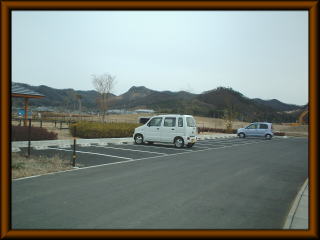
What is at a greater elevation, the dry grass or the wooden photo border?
the wooden photo border

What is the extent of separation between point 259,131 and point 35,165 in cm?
2696

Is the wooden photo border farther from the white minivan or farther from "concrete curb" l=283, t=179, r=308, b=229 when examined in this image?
the white minivan

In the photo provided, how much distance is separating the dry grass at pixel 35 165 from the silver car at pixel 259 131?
25.5 m

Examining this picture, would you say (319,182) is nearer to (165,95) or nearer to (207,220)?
(207,220)

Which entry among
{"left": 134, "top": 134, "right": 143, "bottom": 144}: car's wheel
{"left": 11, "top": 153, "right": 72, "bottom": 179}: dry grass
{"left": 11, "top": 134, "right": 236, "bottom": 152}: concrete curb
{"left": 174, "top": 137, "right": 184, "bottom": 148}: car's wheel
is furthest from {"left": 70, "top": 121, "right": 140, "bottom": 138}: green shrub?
{"left": 11, "top": 153, "right": 72, "bottom": 179}: dry grass

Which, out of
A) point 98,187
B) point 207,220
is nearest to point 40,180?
point 98,187

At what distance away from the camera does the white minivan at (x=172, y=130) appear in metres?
16.4

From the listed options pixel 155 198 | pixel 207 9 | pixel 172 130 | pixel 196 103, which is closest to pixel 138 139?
pixel 172 130

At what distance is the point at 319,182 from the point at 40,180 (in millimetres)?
6588

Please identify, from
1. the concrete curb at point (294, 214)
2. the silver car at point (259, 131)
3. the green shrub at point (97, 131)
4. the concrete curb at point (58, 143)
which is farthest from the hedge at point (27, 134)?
the silver car at point (259, 131)

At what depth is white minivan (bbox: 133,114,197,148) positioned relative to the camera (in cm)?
1638

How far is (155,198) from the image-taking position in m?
5.73

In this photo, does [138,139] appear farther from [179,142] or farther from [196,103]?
[196,103]

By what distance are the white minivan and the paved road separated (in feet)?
22.8
